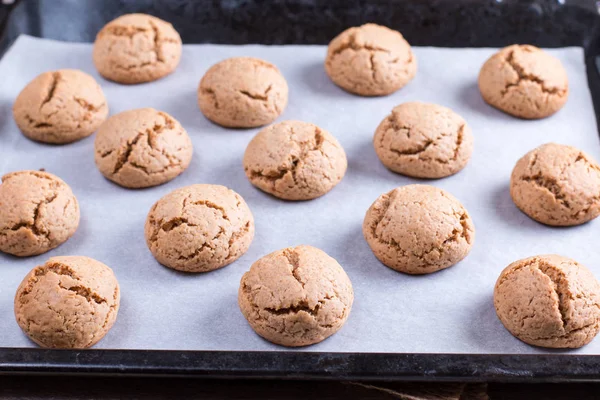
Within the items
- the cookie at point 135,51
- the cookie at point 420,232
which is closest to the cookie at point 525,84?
the cookie at point 420,232

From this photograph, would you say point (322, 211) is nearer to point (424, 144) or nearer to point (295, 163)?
point (295, 163)

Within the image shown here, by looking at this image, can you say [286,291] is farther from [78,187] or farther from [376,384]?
[78,187]

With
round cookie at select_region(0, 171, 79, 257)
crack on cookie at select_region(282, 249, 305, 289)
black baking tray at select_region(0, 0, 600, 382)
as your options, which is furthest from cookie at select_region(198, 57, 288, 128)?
crack on cookie at select_region(282, 249, 305, 289)

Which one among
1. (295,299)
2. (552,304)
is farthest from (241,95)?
(552,304)

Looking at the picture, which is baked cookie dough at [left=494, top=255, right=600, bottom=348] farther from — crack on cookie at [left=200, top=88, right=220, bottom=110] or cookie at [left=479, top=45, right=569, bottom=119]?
crack on cookie at [left=200, top=88, right=220, bottom=110]

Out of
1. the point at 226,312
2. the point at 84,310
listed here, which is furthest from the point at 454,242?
the point at 84,310

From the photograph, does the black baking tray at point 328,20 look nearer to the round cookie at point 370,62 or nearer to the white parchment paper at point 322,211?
the white parchment paper at point 322,211
